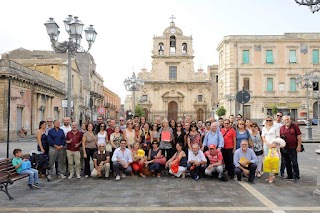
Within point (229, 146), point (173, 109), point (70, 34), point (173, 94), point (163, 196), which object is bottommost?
point (163, 196)

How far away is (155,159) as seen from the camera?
1070 centimetres

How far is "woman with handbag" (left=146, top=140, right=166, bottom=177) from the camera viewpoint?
10578mm

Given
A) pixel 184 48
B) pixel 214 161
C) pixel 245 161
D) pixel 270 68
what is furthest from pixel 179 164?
pixel 184 48

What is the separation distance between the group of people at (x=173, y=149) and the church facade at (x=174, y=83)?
45.3 m

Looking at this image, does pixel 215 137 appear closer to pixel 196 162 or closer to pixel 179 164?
pixel 196 162

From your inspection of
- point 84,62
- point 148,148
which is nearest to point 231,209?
point 148,148

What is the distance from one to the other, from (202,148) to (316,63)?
39.9 meters

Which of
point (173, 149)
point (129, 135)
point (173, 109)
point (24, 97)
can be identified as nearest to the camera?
point (173, 149)

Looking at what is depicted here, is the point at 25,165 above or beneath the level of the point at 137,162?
above

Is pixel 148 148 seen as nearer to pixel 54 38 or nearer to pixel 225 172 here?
pixel 225 172

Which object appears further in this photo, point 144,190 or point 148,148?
point 148,148

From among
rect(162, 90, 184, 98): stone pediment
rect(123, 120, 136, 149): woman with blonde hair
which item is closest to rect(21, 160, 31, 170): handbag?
rect(123, 120, 136, 149): woman with blonde hair

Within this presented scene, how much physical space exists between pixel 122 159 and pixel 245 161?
121 inches

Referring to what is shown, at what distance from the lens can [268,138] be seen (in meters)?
10.2
